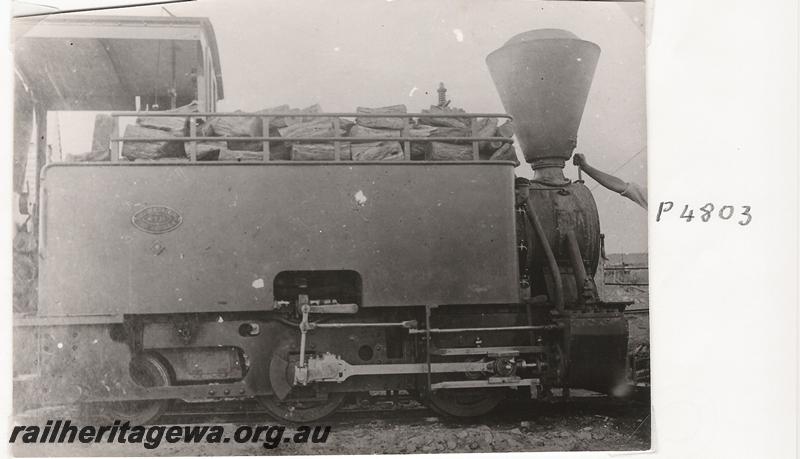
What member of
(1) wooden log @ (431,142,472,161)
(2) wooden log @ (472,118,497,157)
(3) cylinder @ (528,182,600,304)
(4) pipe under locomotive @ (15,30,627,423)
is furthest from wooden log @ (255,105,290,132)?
(3) cylinder @ (528,182,600,304)

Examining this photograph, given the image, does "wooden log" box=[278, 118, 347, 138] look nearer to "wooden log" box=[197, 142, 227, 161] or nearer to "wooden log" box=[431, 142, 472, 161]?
"wooden log" box=[197, 142, 227, 161]

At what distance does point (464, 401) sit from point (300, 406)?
1193 millimetres

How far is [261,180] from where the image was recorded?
483 cm

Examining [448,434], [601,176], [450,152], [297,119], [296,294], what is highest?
[297,119]

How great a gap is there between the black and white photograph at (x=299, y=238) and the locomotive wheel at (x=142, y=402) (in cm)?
2

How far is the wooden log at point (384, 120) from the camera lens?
4945 mm

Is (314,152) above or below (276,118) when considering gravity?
below

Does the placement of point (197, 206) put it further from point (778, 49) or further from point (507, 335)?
point (778, 49)

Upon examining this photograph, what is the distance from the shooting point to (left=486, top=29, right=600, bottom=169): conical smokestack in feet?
18.0

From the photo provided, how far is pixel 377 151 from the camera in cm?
496

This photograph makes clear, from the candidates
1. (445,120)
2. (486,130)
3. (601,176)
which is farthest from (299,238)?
(601,176)

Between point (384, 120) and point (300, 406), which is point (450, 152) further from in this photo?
point (300, 406)

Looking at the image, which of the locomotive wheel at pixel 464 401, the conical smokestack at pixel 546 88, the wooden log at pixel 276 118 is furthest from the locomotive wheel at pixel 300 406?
the conical smokestack at pixel 546 88

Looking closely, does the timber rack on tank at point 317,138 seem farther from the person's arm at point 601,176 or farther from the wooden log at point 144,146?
the person's arm at point 601,176
